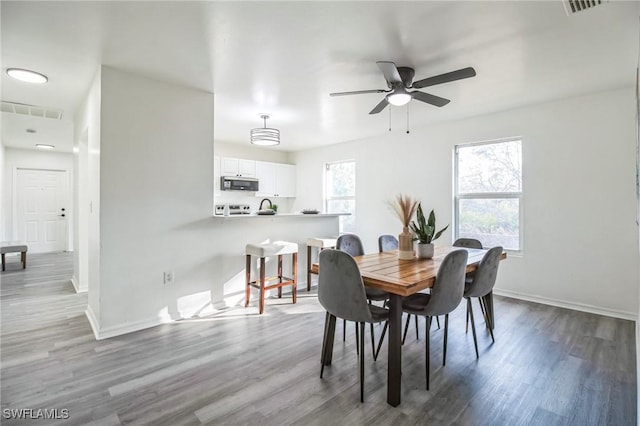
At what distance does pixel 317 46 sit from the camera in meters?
2.42

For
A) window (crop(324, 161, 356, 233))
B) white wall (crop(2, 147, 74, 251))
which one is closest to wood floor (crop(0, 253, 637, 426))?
window (crop(324, 161, 356, 233))

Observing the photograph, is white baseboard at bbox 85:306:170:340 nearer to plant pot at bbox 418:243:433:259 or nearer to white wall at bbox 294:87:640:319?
plant pot at bbox 418:243:433:259

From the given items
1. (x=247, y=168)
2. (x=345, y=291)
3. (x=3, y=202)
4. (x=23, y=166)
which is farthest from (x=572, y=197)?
(x=23, y=166)

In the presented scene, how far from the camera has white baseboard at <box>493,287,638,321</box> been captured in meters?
3.22

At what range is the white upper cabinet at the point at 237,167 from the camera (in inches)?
235

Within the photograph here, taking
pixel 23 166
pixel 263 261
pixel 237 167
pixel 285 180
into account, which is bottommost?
pixel 263 261

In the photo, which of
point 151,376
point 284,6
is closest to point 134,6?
point 284,6

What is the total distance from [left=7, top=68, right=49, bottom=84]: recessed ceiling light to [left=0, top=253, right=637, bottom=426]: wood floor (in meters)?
2.39

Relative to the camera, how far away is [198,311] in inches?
130

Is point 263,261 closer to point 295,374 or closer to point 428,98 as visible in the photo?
point 295,374

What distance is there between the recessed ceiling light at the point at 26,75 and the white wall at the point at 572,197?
487cm

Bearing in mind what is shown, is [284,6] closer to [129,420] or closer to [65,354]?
[129,420]

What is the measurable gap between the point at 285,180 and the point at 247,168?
38.3 inches

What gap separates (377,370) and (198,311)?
6.74ft
